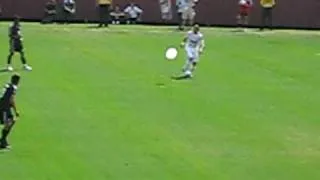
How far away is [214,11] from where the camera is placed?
5638 centimetres

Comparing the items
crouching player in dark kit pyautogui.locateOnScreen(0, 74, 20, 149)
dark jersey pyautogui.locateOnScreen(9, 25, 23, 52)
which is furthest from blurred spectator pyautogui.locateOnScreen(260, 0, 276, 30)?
crouching player in dark kit pyautogui.locateOnScreen(0, 74, 20, 149)

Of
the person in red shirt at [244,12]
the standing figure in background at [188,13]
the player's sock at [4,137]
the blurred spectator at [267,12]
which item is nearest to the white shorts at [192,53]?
the player's sock at [4,137]

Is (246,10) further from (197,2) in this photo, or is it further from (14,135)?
(14,135)

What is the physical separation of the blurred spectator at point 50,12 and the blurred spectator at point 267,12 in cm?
1061

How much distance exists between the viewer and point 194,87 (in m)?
36.0

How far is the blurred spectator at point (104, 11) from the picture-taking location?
53188 millimetres

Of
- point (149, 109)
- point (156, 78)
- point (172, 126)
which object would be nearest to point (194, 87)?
point (156, 78)

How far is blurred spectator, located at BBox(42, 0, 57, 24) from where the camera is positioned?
53969 millimetres

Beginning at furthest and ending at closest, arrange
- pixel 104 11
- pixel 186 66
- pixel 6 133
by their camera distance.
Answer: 1. pixel 104 11
2. pixel 186 66
3. pixel 6 133

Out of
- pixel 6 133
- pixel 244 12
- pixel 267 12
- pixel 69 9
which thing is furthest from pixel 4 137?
pixel 244 12

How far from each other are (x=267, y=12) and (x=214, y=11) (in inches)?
137

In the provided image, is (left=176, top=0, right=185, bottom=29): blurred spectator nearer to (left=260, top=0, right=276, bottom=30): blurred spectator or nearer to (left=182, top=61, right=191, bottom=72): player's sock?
(left=260, top=0, right=276, bottom=30): blurred spectator

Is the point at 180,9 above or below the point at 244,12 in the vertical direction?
above

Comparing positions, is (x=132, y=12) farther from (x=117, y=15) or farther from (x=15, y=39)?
(x=15, y=39)
